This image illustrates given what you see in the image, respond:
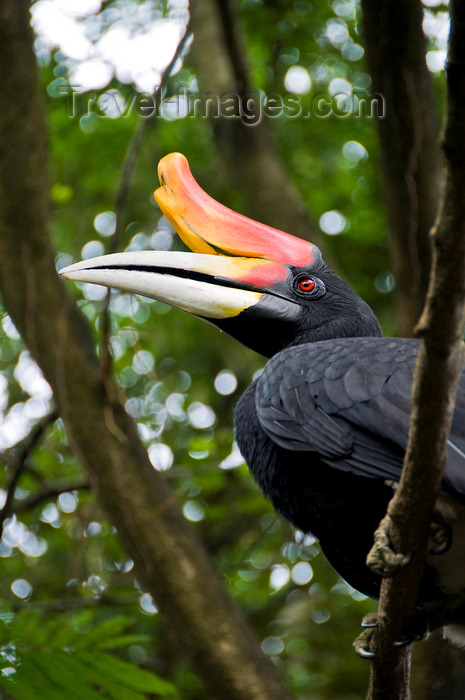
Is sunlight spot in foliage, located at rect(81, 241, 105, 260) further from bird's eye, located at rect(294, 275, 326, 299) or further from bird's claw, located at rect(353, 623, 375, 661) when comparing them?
bird's claw, located at rect(353, 623, 375, 661)

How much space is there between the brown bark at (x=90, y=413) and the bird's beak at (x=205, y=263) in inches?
45.4

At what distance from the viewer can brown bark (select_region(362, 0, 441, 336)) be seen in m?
4.57

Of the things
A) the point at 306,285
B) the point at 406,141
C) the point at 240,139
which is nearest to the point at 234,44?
the point at 240,139

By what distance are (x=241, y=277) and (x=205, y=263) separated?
0.19 meters

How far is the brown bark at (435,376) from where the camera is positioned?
162 centimetres

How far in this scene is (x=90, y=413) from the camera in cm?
479

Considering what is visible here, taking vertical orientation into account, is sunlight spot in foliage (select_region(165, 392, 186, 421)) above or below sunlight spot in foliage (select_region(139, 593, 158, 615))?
above

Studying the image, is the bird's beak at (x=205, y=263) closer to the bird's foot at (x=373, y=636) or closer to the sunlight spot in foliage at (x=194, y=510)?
the bird's foot at (x=373, y=636)

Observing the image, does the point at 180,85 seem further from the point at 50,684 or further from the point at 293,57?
the point at 50,684

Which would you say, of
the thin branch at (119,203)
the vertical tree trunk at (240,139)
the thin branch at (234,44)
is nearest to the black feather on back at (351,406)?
the thin branch at (119,203)

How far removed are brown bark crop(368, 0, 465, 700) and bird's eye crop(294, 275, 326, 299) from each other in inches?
66.8

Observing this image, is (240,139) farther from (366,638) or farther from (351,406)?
(366,638)

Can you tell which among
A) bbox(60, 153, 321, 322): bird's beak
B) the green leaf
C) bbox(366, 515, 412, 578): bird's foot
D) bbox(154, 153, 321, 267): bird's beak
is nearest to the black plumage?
bbox(366, 515, 412, 578): bird's foot

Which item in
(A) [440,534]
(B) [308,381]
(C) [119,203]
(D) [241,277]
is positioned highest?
(C) [119,203]
